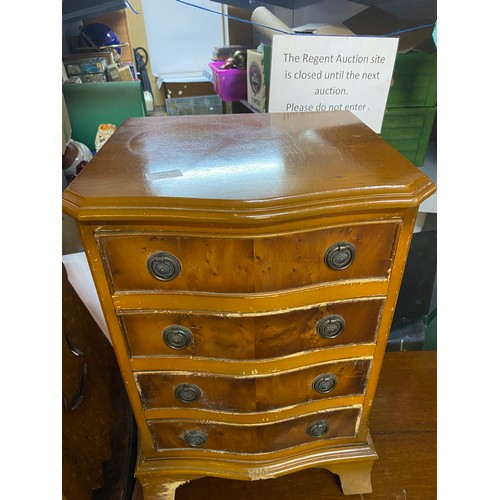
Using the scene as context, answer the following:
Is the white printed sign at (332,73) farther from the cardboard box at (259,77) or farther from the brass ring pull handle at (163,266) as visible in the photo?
the brass ring pull handle at (163,266)

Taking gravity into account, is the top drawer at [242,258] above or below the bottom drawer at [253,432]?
above

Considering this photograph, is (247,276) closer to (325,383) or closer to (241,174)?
(241,174)

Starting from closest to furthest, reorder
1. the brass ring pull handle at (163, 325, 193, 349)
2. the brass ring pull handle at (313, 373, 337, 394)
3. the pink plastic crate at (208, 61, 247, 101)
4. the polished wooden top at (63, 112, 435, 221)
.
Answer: the polished wooden top at (63, 112, 435, 221) → the brass ring pull handle at (163, 325, 193, 349) → the brass ring pull handle at (313, 373, 337, 394) → the pink plastic crate at (208, 61, 247, 101)

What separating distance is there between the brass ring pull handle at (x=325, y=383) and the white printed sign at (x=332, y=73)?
2.37 feet

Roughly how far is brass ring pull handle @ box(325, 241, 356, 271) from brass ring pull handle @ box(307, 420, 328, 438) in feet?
1.45

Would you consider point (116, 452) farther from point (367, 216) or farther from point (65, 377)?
point (367, 216)

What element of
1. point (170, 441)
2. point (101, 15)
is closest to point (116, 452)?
point (170, 441)

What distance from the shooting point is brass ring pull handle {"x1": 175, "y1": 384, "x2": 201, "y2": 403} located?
0.81m

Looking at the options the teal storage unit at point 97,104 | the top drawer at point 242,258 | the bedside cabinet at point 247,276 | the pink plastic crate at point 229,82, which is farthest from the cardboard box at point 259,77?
the top drawer at point 242,258

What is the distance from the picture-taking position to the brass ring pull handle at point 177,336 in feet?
2.37

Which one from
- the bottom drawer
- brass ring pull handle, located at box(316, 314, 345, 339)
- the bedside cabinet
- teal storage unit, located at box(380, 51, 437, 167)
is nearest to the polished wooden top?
the bedside cabinet

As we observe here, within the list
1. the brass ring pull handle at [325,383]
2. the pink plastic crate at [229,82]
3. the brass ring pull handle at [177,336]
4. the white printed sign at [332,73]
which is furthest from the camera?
the pink plastic crate at [229,82]

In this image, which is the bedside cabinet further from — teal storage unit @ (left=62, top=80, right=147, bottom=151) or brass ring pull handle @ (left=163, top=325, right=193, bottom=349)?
teal storage unit @ (left=62, top=80, right=147, bottom=151)

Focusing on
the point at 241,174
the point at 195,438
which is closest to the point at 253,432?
the point at 195,438
